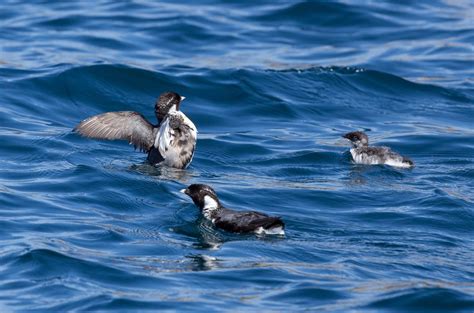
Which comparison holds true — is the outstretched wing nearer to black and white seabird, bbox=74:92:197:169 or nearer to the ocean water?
black and white seabird, bbox=74:92:197:169

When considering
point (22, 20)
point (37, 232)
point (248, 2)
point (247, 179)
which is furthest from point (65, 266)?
point (248, 2)

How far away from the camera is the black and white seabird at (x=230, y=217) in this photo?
11.6 m

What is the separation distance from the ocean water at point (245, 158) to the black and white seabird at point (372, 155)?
14 centimetres

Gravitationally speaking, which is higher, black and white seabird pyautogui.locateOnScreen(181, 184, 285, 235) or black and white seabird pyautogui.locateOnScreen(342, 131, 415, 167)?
black and white seabird pyautogui.locateOnScreen(342, 131, 415, 167)

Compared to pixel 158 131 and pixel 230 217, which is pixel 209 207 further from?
pixel 158 131

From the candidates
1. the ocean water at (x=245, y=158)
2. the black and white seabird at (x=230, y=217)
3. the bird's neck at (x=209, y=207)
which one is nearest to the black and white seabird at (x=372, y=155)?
the ocean water at (x=245, y=158)

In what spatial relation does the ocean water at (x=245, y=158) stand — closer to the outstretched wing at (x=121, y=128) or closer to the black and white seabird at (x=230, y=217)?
the black and white seabird at (x=230, y=217)

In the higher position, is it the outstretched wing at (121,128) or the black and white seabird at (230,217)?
the outstretched wing at (121,128)

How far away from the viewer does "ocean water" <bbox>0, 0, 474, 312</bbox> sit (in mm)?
10500

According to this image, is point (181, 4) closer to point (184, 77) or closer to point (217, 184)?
point (184, 77)

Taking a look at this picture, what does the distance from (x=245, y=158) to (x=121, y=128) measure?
1.90 m

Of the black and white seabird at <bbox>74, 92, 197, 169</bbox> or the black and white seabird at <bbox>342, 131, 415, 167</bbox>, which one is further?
the black and white seabird at <bbox>342, 131, 415, 167</bbox>

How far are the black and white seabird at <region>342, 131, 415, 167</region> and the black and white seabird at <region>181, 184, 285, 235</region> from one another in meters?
3.12

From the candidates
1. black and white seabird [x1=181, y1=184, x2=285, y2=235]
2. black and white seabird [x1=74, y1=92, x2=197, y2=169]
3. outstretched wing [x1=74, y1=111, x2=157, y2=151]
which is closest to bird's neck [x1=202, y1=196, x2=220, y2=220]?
black and white seabird [x1=181, y1=184, x2=285, y2=235]
